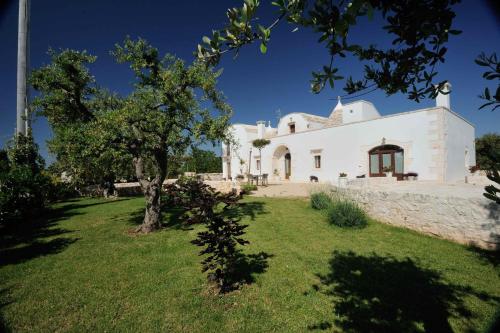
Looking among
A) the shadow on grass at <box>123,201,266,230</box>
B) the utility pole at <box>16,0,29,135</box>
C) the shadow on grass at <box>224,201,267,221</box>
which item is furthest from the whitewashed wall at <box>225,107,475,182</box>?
the utility pole at <box>16,0,29,135</box>

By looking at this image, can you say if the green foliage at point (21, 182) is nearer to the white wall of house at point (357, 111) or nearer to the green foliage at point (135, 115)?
the green foliage at point (135, 115)

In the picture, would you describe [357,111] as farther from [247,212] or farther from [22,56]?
[22,56]

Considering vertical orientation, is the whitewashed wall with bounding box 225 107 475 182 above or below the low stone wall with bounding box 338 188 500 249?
above

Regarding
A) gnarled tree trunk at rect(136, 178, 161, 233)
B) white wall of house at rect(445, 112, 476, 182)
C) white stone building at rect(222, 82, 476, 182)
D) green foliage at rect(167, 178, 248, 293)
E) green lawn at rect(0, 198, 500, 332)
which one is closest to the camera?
green lawn at rect(0, 198, 500, 332)

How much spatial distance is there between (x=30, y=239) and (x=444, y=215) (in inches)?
459

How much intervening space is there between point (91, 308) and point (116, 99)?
729 cm

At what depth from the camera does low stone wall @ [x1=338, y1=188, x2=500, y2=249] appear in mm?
5293

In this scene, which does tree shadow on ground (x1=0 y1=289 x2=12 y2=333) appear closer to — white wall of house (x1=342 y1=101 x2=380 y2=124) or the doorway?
white wall of house (x1=342 y1=101 x2=380 y2=124)

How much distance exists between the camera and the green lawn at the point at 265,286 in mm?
3160

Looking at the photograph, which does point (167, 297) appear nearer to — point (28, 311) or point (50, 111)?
point (28, 311)

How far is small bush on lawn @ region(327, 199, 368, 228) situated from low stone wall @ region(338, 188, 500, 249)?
2.89 feet

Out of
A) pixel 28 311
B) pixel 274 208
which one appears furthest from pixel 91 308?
pixel 274 208

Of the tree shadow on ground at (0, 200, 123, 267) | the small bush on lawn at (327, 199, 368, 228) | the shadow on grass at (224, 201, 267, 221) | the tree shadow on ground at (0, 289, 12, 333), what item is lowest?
the tree shadow on ground at (0, 289, 12, 333)

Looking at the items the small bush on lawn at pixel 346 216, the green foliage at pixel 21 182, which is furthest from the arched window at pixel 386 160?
the green foliage at pixel 21 182
